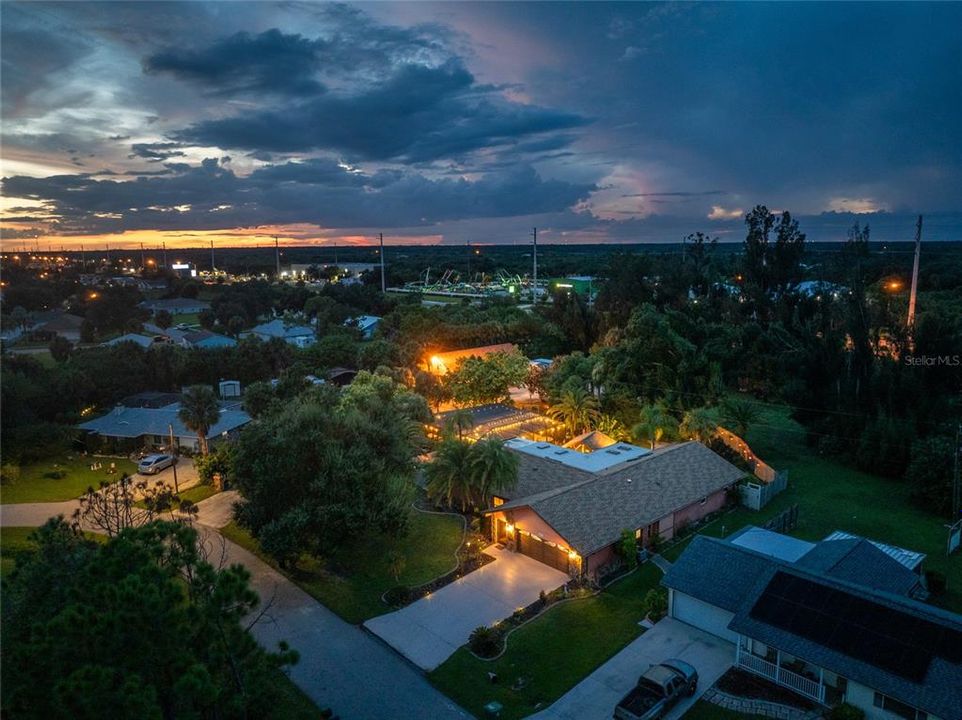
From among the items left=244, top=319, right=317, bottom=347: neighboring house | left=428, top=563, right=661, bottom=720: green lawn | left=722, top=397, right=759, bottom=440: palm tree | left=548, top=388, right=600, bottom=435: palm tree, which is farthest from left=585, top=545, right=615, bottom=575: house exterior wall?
left=244, top=319, right=317, bottom=347: neighboring house

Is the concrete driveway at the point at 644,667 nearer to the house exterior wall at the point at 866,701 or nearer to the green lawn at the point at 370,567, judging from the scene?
the house exterior wall at the point at 866,701

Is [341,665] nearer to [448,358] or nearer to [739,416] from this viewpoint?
[739,416]

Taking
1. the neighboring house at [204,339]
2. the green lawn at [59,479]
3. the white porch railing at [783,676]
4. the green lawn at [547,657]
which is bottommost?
the green lawn at [59,479]

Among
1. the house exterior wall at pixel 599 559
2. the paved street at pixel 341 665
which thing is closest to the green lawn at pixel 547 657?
the paved street at pixel 341 665

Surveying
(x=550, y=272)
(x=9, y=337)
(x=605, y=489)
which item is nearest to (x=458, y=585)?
(x=605, y=489)

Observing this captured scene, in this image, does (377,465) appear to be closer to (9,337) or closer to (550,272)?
(9,337)

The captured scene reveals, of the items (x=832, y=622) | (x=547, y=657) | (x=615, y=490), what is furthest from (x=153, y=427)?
(x=832, y=622)
